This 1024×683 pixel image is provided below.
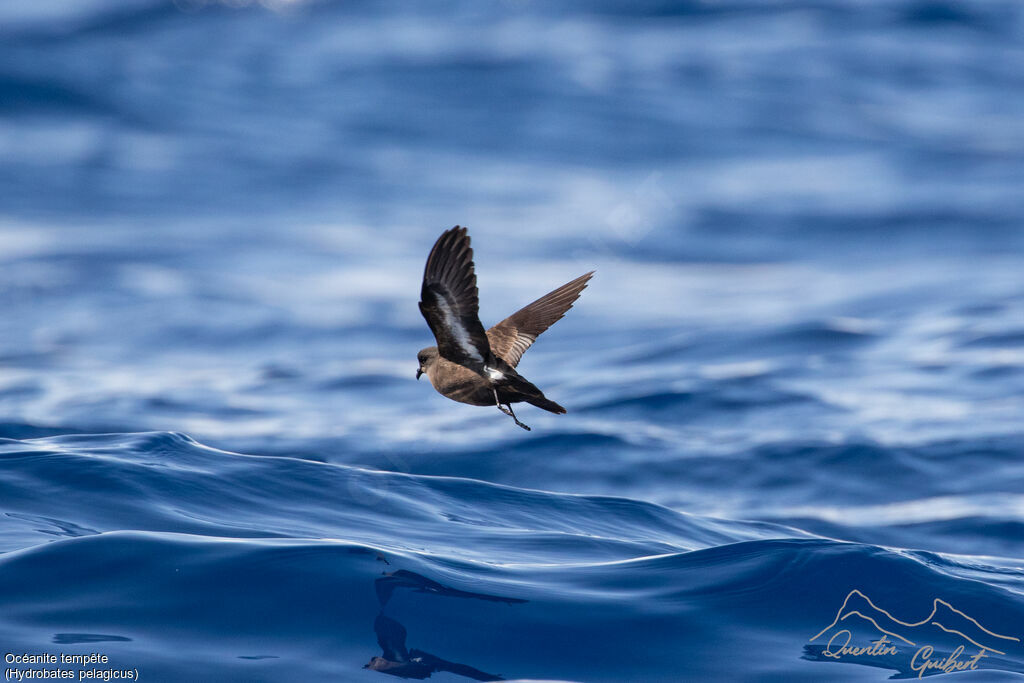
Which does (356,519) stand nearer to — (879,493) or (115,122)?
(879,493)

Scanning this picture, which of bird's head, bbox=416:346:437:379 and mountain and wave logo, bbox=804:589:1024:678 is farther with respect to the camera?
mountain and wave logo, bbox=804:589:1024:678

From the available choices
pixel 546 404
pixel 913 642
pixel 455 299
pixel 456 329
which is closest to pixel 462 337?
pixel 456 329

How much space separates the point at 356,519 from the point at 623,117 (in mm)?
23542

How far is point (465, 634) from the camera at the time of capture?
5156mm

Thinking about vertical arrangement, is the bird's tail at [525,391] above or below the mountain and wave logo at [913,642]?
above

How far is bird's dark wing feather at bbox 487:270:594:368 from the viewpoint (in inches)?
222

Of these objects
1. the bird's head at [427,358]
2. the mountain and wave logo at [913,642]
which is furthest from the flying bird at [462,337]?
the mountain and wave logo at [913,642]

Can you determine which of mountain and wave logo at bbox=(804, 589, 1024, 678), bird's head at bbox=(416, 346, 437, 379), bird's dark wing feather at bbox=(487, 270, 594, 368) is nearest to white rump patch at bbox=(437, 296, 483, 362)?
bird's head at bbox=(416, 346, 437, 379)

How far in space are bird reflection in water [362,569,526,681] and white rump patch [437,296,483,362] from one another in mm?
1354

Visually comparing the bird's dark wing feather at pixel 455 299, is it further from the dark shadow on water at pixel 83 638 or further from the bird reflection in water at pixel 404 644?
the dark shadow on water at pixel 83 638

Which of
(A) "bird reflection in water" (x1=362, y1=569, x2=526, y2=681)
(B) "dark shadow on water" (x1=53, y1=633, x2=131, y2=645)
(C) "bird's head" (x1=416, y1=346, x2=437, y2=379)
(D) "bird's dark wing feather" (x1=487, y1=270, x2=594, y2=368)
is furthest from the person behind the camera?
(D) "bird's dark wing feather" (x1=487, y1=270, x2=594, y2=368)

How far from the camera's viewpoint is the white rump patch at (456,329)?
4539 millimetres

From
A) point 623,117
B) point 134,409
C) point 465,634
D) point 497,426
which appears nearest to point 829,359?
point 497,426

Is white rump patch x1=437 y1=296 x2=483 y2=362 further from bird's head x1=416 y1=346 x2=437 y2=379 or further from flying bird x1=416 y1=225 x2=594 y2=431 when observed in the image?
bird's head x1=416 y1=346 x2=437 y2=379
